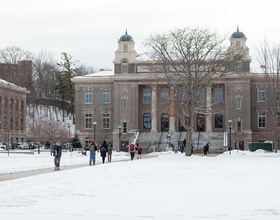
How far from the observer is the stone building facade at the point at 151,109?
7662cm

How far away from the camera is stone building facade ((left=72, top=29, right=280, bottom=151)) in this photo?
3017 inches

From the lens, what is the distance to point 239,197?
637 inches

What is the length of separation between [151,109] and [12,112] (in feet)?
82.5

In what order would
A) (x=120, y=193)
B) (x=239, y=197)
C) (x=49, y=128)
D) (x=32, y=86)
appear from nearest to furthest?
(x=239, y=197)
(x=120, y=193)
(x=49, y=128)
(x=32, y=86)

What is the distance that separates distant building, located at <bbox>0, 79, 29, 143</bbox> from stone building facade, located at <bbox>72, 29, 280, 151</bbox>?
42.2ft

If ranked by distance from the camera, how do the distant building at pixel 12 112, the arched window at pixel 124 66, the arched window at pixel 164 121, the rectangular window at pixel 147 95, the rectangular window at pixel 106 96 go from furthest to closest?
the distant building at pixel 12 112 → the rectangular window at pixel 106 96 → the rectangular window at pixel 147 95 → the arched window at pixel 164 121 → the arched window at pixel 124 66

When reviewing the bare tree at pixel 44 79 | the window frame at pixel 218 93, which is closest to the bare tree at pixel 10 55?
the bare tree at pixel 44 79

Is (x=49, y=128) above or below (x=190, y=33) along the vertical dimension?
below

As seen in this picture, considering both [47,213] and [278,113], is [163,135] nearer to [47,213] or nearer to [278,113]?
[278,113]

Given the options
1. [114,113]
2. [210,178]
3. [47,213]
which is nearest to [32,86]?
[114,113]

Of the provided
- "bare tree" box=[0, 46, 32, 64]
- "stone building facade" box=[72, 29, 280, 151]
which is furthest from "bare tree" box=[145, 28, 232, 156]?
"bare tree" box=[0, 46, 32, 64]

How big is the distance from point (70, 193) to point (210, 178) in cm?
725

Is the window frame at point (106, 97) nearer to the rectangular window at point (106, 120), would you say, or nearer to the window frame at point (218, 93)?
the rectangular window at point (106, 120)

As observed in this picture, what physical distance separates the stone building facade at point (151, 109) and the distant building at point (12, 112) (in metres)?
12.9
